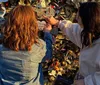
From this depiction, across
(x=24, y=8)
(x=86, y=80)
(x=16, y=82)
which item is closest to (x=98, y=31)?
(x=86, y=80)

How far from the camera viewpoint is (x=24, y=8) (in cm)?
282

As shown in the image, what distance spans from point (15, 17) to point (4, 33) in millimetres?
153

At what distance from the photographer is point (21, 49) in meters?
2.84

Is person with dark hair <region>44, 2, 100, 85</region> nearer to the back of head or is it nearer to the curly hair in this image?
the back of head

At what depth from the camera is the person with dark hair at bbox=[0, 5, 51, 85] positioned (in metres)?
2.79

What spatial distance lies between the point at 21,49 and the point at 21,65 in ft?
0.44

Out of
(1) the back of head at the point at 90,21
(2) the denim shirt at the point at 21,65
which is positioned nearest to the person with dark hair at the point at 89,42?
(1) the back of head at the point at 90,21

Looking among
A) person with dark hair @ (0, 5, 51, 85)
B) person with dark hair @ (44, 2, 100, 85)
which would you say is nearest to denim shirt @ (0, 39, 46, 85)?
person with dark hair @ (0, 5, 51, 85)

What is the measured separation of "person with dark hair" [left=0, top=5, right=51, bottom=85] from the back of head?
383mm

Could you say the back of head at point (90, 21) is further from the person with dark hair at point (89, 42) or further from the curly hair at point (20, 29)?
the curly hair at point (20, 29)

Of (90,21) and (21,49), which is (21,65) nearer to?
(21,49)

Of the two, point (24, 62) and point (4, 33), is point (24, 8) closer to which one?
point (4, 33)

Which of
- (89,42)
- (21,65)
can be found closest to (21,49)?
(21,65)

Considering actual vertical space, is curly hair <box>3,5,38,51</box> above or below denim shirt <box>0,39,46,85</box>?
above
